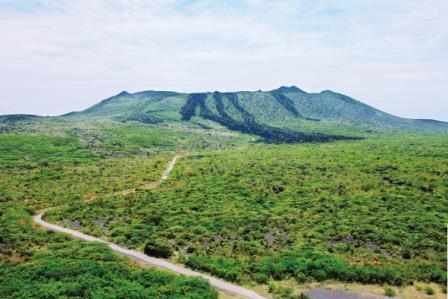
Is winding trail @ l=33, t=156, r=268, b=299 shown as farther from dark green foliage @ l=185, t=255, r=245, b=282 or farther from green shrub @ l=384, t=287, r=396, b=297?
green shrub @ l=384, t=287, r=396, b=297

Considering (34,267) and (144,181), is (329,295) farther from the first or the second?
(144,181)

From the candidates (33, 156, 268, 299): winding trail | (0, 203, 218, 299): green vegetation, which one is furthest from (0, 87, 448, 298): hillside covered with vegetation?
(33, 156, 268, 299): winding trail

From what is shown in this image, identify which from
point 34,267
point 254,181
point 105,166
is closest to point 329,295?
point 34,267

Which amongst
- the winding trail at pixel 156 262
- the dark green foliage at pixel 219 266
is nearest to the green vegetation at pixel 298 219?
the dark green foliage at pixel 219 266

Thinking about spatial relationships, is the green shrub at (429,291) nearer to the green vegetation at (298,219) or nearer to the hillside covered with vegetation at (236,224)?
the hillside covered with vegetation at (236,224)

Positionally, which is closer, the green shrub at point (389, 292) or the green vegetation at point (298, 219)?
the green shrub at point (389, 292)
